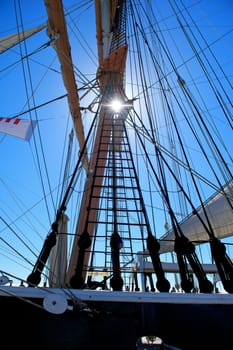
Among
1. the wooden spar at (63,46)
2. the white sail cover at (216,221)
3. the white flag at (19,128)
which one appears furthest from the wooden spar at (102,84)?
the white sail cover at (216,221)

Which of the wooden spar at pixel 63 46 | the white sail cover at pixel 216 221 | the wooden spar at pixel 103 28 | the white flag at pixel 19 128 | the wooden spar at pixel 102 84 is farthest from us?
the wooden spar at pixel 103 28

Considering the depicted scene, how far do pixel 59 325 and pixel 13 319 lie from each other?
0.73 feet

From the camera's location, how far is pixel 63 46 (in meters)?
3.84

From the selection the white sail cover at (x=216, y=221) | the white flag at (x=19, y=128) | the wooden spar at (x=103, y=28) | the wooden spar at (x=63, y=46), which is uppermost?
the wooden spar at (x=103, y=28)

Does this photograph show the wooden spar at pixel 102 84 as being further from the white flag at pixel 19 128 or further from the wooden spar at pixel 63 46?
the white flag at pixel 19 128

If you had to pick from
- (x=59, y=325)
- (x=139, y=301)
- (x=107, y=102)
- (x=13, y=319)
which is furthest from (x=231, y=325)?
(x=107, y=102)

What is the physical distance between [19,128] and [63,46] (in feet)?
8.82

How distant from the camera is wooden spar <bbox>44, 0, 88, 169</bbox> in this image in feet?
11.2

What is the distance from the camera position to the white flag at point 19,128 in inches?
71.7

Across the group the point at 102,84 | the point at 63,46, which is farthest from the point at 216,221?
the point at 63,46

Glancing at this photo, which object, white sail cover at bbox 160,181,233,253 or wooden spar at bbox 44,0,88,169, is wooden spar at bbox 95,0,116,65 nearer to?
wooden spar at bbox 44,0,88,169

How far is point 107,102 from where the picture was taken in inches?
183

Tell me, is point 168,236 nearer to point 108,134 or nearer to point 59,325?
point 108,134

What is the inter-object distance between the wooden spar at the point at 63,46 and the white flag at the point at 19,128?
2.37 meters
